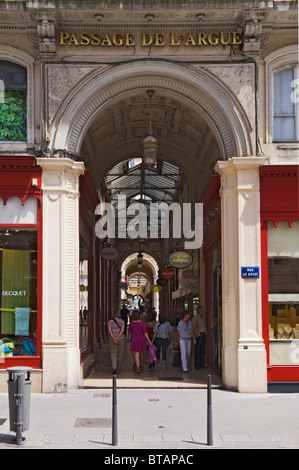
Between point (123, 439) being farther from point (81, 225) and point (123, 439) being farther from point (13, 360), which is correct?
point (81, 225)

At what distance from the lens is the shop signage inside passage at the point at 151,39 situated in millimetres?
15547

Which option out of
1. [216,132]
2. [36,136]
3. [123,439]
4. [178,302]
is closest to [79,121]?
[36,136]

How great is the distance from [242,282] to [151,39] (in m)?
5.86

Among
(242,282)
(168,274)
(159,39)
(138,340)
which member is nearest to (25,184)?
(159,39)

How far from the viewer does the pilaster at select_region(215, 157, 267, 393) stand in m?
15.0

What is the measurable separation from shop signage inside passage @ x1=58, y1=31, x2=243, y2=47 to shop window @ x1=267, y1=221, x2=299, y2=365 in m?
4.33

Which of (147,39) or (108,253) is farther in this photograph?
(108,253)

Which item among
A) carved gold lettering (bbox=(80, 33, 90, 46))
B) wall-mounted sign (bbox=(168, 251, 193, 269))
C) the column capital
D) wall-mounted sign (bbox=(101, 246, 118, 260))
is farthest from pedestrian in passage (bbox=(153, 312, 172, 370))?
carved gold lettering (bbox=(80, 33, 90, 46))

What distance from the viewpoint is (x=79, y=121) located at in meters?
15.8

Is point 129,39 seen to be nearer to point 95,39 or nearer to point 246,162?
point 95,39

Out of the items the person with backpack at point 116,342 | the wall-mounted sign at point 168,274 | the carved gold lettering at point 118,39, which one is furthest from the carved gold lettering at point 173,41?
the wall-mounted sign at point 168,274

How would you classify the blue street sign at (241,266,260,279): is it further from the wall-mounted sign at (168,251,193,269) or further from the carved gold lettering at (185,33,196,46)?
the wall-mounted sign at (168,251,193,269)

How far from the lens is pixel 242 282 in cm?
1525

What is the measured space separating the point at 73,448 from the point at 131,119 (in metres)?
13.0
